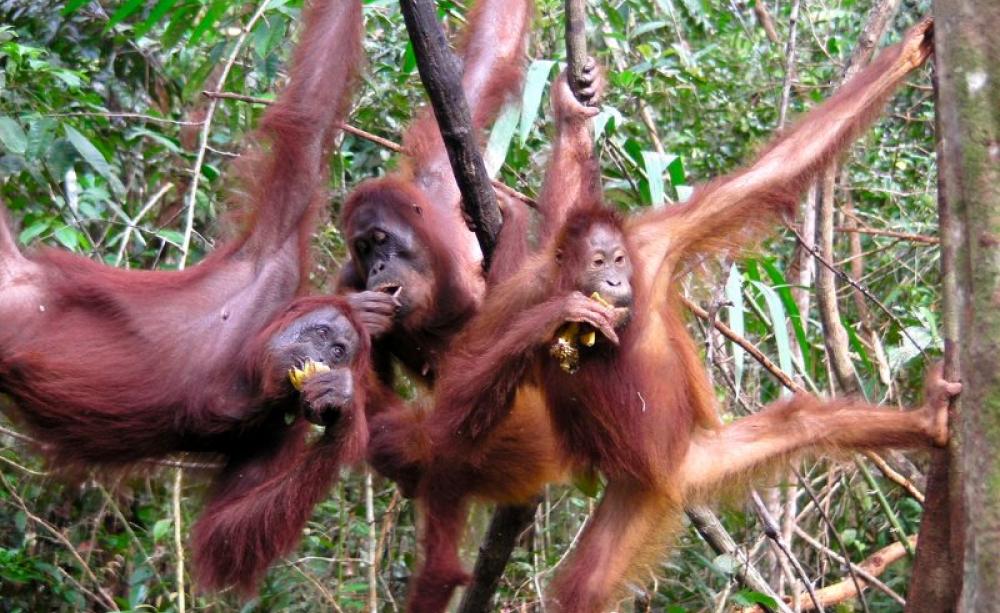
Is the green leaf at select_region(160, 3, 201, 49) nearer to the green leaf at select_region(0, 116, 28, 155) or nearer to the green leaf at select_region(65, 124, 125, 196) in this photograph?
the green leaf at select_region(65, 124, 125, 196)

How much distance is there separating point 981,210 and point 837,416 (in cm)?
156

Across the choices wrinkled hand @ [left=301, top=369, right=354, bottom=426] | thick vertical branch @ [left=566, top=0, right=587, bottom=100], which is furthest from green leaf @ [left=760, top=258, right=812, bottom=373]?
wrinkled hand @ [left=301, top=369, right=354, bottom=426]

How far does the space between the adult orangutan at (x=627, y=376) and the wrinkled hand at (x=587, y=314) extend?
5cm

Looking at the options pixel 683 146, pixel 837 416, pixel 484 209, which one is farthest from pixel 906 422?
pixel 683 146

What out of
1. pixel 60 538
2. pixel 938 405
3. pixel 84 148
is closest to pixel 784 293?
pixel 938 405

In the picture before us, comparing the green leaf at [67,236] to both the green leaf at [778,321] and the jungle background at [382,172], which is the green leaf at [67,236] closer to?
the jungle background at [382,172]

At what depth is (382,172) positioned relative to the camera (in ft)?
17.3

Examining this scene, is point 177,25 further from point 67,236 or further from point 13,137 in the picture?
point 67,236

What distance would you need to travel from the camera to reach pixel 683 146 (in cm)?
550

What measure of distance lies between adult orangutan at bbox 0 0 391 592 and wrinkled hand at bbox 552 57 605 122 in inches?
27.1

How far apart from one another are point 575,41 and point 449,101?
1.68ft

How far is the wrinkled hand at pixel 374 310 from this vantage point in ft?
11.3

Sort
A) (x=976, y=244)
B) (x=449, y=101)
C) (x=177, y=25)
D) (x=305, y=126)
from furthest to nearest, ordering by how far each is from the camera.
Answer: (x=177, y=25)
(x=305, y=126)
(x=449, y=101)
(x=976, y=244)

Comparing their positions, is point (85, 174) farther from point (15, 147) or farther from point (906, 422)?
point (906, 422)
